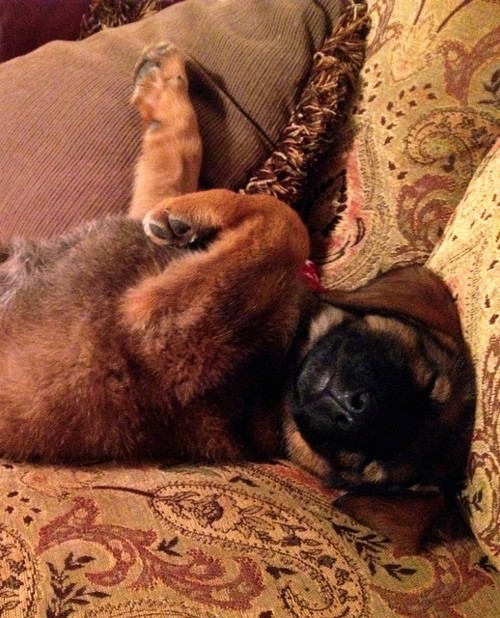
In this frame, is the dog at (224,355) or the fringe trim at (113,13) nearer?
the dog at (224,355)

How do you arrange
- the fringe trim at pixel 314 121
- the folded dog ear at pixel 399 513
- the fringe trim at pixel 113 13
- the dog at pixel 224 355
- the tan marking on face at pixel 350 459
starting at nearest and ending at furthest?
the folded dog ear at pixel 399 513
the dog at pixel 224 355
the tan marking on face at pixel 350 459
the fringe trim at pixel 314 121
the fringe trim at pixel 113 13

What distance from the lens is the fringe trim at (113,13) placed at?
1884mm

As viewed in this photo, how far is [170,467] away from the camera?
1251 mm

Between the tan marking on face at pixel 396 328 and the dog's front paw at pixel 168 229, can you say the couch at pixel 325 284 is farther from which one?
the dog's front paw at pixel 168 229

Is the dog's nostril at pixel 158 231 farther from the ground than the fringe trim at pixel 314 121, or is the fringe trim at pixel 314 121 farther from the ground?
the fringe trim at pixel 314 121

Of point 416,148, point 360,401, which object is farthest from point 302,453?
point 416,148

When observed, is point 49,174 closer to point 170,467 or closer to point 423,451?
point 170,467

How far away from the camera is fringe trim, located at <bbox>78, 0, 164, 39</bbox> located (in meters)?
1.88

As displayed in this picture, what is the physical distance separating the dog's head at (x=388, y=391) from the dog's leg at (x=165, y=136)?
16.2 inches

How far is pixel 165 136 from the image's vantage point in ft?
4.95

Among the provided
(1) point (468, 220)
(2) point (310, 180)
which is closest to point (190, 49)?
(2) point (310, 180)

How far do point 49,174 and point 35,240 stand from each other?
136 millimetres

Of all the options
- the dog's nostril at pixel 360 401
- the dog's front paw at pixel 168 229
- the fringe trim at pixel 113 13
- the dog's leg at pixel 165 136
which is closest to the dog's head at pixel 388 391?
the dog's nostril at pixel 360 401

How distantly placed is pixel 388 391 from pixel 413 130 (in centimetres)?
56
